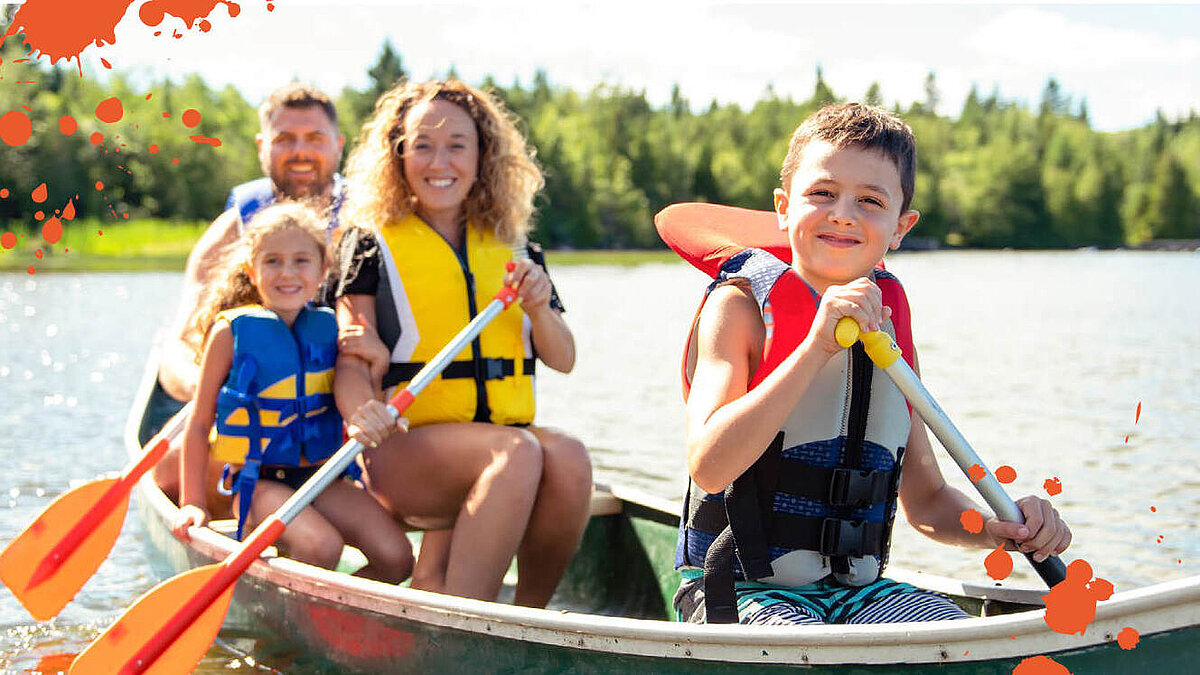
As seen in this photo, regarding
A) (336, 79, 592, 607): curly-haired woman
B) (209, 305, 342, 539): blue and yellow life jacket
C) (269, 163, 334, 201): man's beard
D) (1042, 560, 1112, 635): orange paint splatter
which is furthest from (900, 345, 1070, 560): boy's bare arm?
(269, 163, 334, 201): man's beard

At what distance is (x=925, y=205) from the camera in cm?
5888

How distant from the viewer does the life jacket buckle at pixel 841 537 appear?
2238mm

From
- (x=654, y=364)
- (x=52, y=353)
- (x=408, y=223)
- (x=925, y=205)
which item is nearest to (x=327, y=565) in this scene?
(x=408, y=223)

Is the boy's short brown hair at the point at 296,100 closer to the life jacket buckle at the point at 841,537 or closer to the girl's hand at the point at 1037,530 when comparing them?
the life jacket buckle at the point at 841,537

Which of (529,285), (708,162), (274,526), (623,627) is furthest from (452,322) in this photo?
(708,162)

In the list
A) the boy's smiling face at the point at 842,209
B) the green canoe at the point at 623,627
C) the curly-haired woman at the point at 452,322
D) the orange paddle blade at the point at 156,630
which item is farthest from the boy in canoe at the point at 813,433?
the orange paddle blade at the point at 156,630

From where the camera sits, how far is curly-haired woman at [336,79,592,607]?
3.07 meters

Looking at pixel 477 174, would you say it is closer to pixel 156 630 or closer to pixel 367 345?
pixel 367 345

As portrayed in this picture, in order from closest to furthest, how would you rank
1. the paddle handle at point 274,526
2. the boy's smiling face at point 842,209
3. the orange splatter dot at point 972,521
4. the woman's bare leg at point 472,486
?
1. the boy's smiling face at point 842,209
2. the orange splatter dot at point 972,521
3. the paddle handle at point 274,526
4. the woman's bare leg at point 472,486

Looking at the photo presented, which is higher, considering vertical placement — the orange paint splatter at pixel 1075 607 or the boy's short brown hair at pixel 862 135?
the boy's short brown hair at pixel 862 135

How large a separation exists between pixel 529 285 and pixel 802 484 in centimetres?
110

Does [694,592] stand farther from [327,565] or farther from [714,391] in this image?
[327,565]

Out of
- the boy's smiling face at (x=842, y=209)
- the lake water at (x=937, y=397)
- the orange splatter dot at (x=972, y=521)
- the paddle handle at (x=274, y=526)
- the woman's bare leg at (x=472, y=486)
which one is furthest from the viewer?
the lake water at (x=937, y=397)

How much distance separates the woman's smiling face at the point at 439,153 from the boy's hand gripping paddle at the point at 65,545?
97cm
